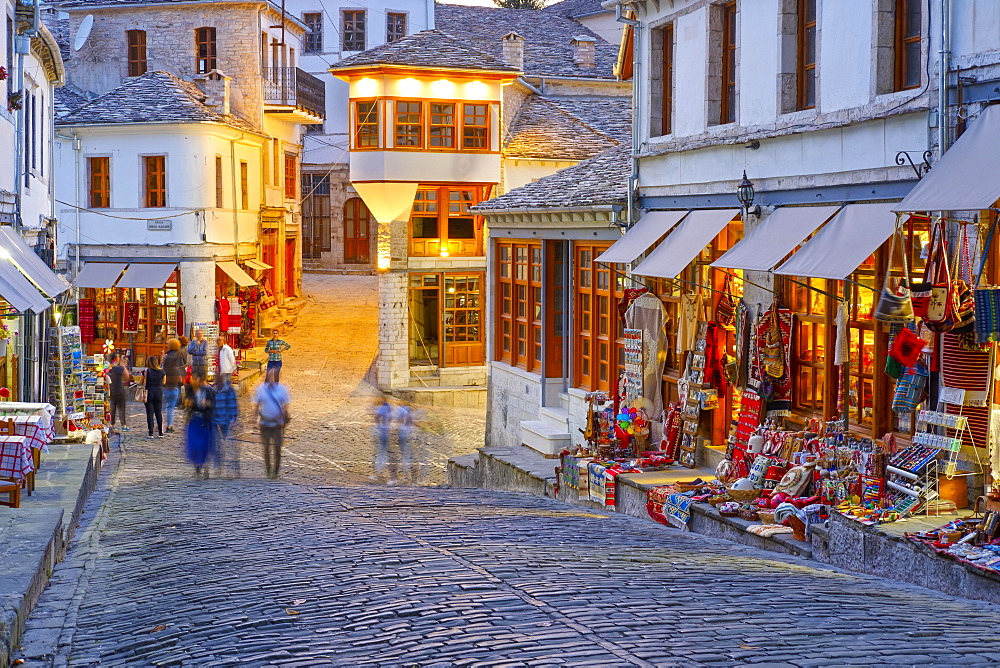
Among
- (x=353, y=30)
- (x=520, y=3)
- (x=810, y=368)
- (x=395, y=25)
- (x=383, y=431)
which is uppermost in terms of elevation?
(x=520, y=3)

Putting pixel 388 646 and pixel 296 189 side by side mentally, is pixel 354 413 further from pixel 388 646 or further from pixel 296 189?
pixel 388 646

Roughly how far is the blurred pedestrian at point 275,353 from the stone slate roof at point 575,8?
18895 mm

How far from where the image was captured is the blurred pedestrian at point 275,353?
2156 centimetres

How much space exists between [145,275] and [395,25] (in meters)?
21.1

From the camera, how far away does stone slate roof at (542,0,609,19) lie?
156 ft

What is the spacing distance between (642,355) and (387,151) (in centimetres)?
1342

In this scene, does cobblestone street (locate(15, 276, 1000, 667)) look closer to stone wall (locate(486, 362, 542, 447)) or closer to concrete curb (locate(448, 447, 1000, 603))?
concrete curb (locate(448, 447, 1000, 603))

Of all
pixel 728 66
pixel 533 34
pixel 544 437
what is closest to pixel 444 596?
pixel 728 66

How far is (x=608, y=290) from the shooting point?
18281 mm

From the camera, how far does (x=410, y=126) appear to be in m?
28.5

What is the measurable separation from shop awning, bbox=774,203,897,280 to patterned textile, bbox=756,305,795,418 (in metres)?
1.63

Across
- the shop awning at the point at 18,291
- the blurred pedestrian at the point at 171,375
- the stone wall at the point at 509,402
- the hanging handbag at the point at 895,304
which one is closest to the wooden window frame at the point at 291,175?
the blurred pedestrian at the point at 171,375

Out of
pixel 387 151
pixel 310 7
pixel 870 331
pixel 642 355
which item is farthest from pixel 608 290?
pixel 310 7

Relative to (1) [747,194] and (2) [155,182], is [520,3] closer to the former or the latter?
(2) [155,182]
